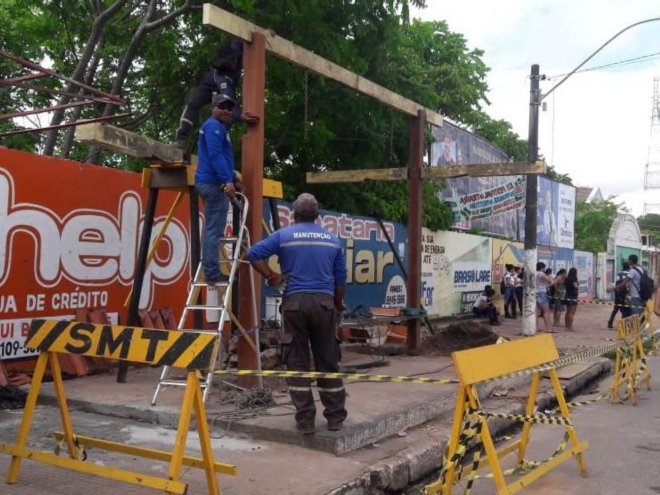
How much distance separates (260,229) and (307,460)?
2467 millimetres

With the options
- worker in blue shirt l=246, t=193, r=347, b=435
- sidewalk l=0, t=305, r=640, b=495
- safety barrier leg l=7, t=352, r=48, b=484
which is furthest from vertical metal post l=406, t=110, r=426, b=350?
safety barrier leg l=7, t=352, r=48, b=484

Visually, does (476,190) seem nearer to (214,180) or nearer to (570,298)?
(570,298)

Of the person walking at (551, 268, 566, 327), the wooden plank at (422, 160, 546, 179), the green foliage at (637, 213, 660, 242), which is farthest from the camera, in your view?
the green foliage at (637, 213, 660, 242)

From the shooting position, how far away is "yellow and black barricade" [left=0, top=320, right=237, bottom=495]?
12.6 ft

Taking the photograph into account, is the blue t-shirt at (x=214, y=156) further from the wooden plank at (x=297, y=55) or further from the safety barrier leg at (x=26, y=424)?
the safety barrier leg at (x=26, y=424)

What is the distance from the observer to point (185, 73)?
13586 millimetres

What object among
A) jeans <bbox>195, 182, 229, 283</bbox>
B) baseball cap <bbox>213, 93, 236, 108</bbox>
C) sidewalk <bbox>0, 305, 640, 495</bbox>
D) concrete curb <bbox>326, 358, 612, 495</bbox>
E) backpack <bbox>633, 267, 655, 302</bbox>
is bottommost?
concrete curb <bbox>326, 358, 612, 495</bbox>

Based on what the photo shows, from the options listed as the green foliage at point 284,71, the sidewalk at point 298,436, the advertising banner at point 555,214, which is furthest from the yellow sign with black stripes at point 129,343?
the advertising banner at point 555,214

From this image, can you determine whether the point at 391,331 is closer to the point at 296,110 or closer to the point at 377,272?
the point at 377,272

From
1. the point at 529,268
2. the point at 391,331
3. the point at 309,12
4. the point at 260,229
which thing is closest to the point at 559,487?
the point at 260,229

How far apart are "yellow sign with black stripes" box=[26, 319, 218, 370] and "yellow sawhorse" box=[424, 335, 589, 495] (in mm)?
1590

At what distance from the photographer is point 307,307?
5.25m

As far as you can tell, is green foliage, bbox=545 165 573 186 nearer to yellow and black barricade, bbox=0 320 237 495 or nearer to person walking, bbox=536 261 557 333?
person walking, bbox=536 261 557 333

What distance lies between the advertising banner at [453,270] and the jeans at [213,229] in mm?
11481
